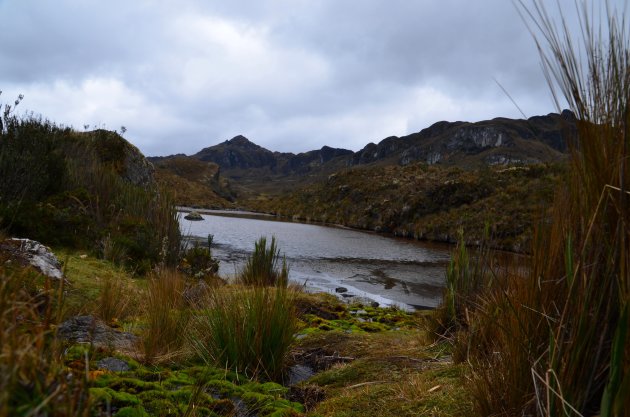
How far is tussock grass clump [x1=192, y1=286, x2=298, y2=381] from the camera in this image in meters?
3.74

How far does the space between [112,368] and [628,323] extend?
119 inches

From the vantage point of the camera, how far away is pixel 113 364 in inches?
124

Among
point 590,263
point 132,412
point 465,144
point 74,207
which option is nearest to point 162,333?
point 132,412

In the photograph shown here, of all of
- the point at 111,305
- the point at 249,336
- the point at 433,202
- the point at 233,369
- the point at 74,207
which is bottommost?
the point at 233,369

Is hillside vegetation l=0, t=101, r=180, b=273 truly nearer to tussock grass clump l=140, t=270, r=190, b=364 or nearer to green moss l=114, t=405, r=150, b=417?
tussock grass clump l=140, t=270, r=190, b=364

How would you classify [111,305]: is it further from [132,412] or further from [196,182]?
[196,182]

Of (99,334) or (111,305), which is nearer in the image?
(99,334)

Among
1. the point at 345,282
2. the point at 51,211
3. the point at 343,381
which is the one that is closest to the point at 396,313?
the point at 345,282

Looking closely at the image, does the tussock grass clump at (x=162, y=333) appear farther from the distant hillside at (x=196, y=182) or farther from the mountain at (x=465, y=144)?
the mountain at (x=465, y=144)

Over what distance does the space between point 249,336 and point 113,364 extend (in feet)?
3.48

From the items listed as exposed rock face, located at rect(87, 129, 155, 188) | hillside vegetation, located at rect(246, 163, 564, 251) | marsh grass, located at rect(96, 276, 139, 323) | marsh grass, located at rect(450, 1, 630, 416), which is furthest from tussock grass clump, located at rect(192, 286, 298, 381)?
hillside vegetation, located at rect(246, 163, 564, 251)

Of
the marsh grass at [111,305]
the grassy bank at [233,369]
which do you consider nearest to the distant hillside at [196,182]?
the marsh grass at [111,305]

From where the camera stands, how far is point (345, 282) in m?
13.4

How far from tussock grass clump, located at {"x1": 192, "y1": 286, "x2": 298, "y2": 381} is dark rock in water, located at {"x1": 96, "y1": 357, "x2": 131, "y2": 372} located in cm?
65
